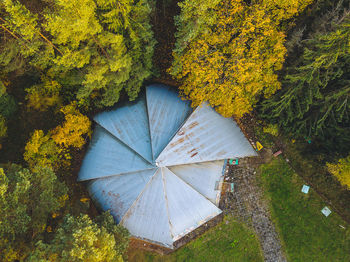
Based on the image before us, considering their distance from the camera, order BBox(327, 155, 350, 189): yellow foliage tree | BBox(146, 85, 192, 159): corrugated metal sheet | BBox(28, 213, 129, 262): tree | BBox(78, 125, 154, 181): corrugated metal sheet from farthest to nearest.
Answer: BBox(146, 85, 192, 159): corrugated metal sheet
BBox(78, 125, 154, 181): corrugated metal sheet
BBox(327, 155, 350, 189): yellow foliage tree
BBox(28, 213, 129, 262): tree

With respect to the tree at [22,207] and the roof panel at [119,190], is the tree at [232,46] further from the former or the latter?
the tree at [22,207]

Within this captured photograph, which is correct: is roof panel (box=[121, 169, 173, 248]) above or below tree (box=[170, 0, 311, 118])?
below

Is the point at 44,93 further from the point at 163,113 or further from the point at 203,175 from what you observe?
the point at 203,175

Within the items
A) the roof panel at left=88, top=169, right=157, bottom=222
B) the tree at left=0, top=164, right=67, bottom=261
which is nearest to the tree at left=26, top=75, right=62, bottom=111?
the tree at left=0, top=164, right=67, bottom=261

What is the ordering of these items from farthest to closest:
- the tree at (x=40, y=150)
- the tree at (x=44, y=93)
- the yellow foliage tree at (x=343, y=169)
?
the tree at (x=44, y=93)
the tree at (x=40, y=150)
the yellow foliage tree at (x=343, y=169)

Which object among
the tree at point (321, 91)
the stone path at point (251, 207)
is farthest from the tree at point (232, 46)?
the stone path at point (251, 207)

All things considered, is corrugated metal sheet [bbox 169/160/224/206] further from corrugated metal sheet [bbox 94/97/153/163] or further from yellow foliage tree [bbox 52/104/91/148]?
yellow foliage tree [bbox 52/104/91/148]

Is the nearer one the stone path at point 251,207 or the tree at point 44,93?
the tree at point 44,93

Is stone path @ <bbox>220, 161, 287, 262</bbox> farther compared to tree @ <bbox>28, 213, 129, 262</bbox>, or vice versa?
stone path @ <bbox>220, 161, 287, 262</bbox>
